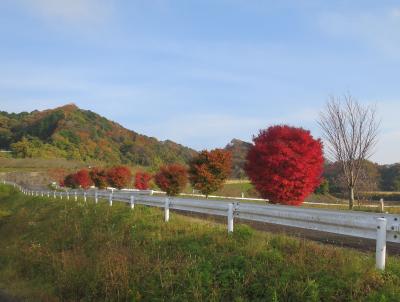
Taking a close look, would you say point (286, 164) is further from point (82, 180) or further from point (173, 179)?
point (82, 180)

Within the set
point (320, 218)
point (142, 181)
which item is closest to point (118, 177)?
point (142, 181)

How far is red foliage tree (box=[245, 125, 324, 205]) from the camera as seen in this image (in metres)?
20.8

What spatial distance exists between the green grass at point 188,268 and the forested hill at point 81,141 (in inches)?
3659

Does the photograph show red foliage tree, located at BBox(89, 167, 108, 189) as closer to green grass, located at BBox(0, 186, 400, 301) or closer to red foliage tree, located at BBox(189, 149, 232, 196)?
red foliage tree, located at BBox(189, 149, 232, 196)

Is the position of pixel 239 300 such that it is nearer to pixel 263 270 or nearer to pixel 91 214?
pixel 263 270

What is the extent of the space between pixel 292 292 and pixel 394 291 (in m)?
1.40

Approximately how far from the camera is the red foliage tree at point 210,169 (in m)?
34.0

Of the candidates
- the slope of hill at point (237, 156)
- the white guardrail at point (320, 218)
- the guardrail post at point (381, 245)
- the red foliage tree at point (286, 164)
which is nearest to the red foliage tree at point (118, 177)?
the slope of hill at point (237, 156)

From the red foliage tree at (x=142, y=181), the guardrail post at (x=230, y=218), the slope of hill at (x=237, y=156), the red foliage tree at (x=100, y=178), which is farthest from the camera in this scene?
the slope of hill at (x=237, y=156)

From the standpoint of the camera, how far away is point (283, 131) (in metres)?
21.4


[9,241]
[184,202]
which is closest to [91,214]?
[9,241]

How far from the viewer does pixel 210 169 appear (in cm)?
3434

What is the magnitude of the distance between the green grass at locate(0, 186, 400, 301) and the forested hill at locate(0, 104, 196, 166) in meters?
92.9

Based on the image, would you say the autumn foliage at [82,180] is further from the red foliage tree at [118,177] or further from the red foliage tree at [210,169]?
the red foliage tree at [210,169]
